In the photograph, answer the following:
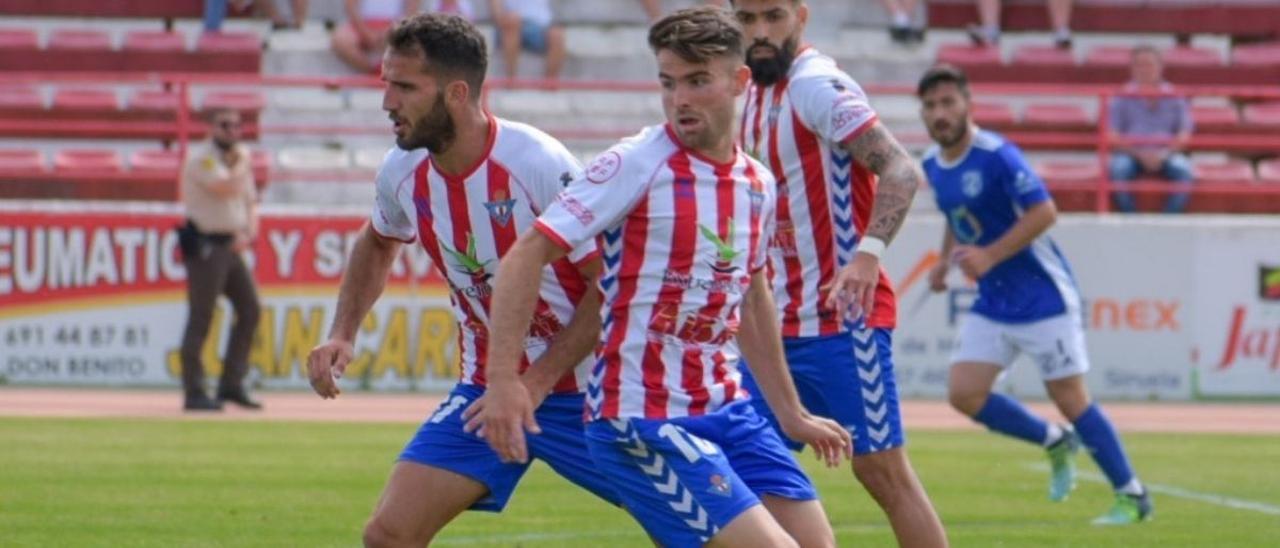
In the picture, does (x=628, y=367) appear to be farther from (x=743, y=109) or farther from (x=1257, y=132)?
(x=1257, y=132)

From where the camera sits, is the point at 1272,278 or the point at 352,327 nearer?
the point at 352,327

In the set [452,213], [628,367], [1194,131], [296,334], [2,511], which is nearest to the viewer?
A: [628,367]

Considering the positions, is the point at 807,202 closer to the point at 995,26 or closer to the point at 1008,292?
the point at 1008,292

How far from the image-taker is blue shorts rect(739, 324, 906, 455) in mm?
7434

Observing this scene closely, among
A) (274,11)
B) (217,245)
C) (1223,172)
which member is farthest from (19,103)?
(1223,172)

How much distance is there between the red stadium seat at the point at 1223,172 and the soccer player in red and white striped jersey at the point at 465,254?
16287 millimetres

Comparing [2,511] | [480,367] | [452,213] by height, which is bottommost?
[2,511]

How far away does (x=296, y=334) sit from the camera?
19422mm

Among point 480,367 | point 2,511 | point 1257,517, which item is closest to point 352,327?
point 480,367

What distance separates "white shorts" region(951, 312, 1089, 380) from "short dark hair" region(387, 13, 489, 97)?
5991mm

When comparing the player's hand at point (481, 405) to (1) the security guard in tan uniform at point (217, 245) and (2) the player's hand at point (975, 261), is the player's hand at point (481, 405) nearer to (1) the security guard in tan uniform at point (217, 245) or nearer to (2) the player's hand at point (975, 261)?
(2) the player's hand at point (975, 261)

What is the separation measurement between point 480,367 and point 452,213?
503 millimetres

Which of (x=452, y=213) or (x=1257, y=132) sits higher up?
(x=452, y=213)

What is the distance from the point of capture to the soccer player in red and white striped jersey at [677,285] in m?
5.66
